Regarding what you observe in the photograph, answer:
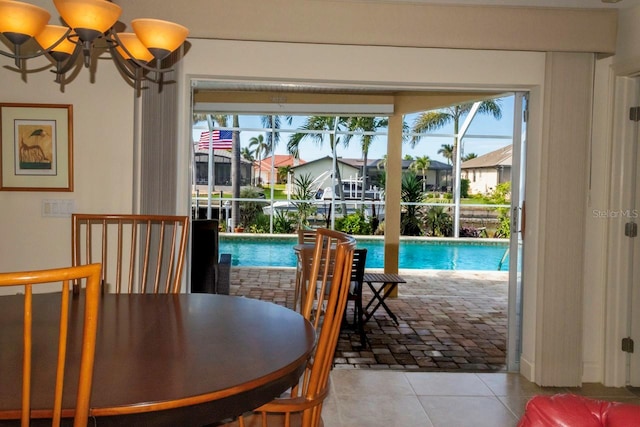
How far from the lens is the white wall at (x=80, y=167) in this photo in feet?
11.0

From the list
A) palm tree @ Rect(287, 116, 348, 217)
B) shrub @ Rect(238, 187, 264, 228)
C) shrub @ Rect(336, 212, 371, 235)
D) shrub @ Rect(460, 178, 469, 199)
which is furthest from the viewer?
shrub @ Rect(460, 178, 469, 199)

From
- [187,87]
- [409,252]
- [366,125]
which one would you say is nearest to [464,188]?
[409,252]

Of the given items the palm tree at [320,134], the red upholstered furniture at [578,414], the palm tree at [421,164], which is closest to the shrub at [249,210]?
the palm tree at [320,134]

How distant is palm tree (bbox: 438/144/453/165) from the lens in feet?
41.3

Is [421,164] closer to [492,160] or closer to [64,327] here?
[492,160]

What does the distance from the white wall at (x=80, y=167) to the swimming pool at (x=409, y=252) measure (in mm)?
6328

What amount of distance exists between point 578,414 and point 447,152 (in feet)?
38.6

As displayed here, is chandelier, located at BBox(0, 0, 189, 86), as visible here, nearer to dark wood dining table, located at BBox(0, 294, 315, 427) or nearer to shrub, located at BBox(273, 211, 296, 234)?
dark wood dining table, located at BBox(0, 294, 315, 427)

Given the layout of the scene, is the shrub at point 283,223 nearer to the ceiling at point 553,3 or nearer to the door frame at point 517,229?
the door frame at point 517,229

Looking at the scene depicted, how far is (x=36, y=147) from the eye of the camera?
335cm

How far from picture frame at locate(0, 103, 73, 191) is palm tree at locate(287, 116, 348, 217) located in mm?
8243

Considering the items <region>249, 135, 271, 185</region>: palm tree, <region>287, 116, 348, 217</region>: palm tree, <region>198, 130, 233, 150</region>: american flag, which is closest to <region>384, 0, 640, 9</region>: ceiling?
<region>287, 116, 348, 217</region>: palm tree

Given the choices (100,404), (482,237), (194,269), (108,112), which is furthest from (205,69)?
(482,237)

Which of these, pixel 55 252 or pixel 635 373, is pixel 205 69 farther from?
pixel 635 373
